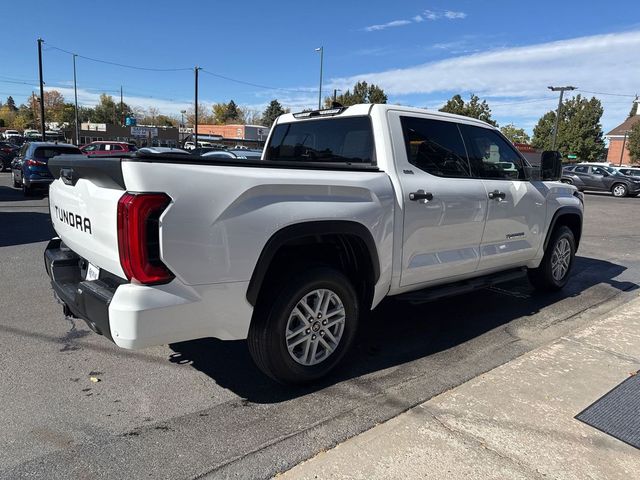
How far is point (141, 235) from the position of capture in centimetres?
248

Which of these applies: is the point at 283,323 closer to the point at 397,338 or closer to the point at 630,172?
the point at 397,338

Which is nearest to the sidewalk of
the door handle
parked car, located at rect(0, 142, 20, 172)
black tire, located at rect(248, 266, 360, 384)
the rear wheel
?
black tire, located at rect(248, 266, 360, 384)

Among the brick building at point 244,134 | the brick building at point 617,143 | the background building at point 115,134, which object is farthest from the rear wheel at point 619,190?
the background building at point 115,134

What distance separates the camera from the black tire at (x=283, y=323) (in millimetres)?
3068

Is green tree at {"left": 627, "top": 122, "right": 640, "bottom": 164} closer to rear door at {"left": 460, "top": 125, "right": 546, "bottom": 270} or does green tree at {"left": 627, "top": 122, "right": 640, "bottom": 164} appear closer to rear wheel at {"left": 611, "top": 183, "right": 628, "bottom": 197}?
rear wheel at {"left": 611, "top": 183, "right": 628, "bottom": 197}

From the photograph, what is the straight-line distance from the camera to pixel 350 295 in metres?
3.46

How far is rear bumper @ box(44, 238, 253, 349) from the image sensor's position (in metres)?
2.54

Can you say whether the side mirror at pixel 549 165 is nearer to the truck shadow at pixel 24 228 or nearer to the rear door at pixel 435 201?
the rear door at pixel 435 201

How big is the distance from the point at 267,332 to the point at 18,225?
8.64m

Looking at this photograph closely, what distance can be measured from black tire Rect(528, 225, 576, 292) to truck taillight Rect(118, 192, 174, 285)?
4664 mm

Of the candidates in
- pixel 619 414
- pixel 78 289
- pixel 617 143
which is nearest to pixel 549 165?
pixel 619 414

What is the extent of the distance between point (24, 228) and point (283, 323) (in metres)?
8.23

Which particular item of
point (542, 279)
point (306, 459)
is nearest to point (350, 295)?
point (306, 459)

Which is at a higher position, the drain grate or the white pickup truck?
the white pickup truck
